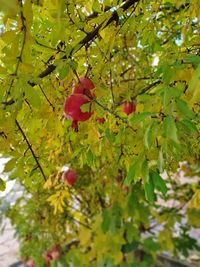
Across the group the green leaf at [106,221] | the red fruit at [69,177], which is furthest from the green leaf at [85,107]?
the green leaf at [106,221]

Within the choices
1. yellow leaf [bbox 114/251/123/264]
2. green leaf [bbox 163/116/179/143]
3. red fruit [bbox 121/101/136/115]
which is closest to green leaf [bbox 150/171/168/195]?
green leaf [bbox 163/116/179/143]

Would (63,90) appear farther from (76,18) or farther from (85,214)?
(85,214)

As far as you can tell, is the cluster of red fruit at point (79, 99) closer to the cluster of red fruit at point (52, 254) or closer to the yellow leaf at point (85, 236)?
the yellow leaf at point (85, 236)

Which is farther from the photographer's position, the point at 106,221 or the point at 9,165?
the point at 106,221

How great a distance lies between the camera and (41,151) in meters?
0.74

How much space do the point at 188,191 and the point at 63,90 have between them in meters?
1.83

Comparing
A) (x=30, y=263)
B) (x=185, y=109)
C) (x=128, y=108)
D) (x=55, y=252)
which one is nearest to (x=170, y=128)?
(x=185, y=109)

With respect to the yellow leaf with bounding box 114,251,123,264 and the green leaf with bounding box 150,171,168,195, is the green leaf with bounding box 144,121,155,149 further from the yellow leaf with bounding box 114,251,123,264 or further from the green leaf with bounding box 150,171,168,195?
the yellow leaf with bounding box 114,251,123,264

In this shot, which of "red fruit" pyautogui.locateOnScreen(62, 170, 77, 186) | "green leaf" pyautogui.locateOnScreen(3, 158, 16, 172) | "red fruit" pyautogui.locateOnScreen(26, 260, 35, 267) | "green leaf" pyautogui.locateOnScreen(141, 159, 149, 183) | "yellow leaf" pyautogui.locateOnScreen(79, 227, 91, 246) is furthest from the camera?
"red fruit" pyautogui.locateOnScreen(26, 260, 35, 267)

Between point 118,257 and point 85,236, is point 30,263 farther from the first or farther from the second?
point 118,257

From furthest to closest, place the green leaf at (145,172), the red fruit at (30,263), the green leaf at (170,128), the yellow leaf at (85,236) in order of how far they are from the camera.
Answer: the red fruit at (30,263), the yellow leaf at (85,236), the green leaf at (145,172), the green leaf at (170,128)

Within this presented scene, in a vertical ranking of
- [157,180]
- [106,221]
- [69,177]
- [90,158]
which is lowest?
[157,180]

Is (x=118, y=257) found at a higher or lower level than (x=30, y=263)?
lower

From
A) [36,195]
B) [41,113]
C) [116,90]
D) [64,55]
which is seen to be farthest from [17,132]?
[36,195]
